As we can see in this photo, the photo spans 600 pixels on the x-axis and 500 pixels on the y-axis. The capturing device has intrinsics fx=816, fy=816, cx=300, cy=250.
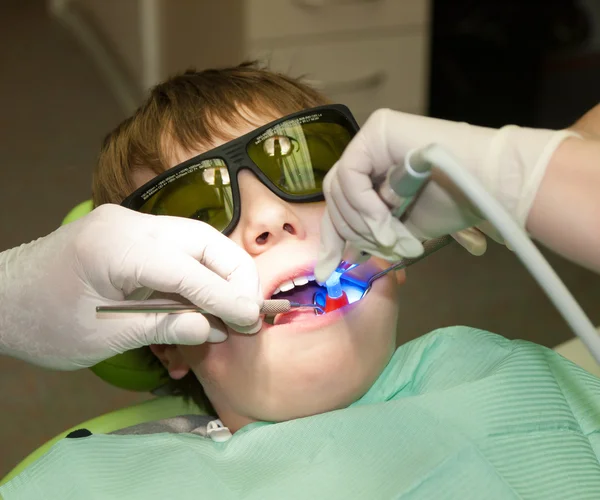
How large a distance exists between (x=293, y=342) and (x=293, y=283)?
0.08 m

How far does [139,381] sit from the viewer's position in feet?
4.52

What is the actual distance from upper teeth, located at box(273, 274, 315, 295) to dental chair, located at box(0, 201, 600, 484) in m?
0.35

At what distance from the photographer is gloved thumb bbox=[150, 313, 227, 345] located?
101 centimetres

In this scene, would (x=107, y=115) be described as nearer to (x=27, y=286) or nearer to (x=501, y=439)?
(x=27, y=286)

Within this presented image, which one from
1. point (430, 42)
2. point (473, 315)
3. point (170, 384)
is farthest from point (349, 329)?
point (430, 42)

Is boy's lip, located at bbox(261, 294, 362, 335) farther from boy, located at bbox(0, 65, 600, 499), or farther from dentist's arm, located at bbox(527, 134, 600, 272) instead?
dentist's arm, located at bbox(527, 134, 600, 272)

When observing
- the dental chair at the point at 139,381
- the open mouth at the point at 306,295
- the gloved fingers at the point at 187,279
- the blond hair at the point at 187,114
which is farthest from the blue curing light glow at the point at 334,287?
the dental chair at the point at 139,381

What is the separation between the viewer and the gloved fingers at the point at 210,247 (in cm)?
99

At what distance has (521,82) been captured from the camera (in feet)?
10.7

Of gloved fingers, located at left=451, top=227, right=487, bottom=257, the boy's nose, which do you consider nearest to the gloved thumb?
the boy's nose

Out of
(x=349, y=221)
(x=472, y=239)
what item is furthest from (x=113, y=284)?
(x=472, y=239)

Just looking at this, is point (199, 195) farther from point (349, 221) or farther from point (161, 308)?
point (349, 221)

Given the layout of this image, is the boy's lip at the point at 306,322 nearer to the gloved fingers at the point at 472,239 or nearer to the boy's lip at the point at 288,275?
the boy's lip at the point at 288,275

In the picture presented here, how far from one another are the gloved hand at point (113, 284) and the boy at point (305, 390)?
0.07 metres
